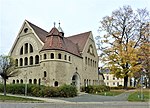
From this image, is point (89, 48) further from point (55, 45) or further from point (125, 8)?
point (55, 45)

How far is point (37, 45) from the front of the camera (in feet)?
141

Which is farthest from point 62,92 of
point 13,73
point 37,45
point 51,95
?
point 37,45

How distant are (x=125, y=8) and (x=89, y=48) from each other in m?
13.0

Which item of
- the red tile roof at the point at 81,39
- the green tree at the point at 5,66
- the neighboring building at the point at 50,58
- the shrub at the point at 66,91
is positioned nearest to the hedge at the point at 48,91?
the shrub at the point at 66,91

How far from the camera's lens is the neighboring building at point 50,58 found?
38.6m

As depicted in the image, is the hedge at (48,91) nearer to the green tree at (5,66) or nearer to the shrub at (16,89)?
the shrub at (16,89)

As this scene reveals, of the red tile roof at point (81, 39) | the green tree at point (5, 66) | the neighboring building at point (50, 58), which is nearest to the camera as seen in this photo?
the green tree at point (5, 66)

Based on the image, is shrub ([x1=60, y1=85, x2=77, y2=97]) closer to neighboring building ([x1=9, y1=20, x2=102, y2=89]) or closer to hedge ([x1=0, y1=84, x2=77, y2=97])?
hedge ([x1=0, y1=84, x2=77, y2=97])

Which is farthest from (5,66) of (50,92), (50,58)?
(50,58)

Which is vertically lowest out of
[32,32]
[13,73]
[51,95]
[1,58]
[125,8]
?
[51,95]

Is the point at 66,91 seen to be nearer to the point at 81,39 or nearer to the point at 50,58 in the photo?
the point at 50,58

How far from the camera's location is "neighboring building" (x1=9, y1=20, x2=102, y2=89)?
127 feet

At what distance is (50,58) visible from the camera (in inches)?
1515

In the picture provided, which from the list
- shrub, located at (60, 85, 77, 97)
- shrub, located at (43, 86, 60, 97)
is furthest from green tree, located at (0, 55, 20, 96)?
shrub, located at (60, 85, 77, 97)
